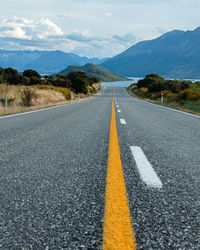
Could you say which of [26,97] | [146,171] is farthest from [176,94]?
[146,171]

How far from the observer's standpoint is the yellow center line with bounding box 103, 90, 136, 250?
1335 millimetres

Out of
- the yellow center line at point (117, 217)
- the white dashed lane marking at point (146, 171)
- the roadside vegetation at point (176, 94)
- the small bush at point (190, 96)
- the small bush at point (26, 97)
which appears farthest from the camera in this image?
the small bush at point (190, 96)

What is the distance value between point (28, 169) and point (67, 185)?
2.30 ft

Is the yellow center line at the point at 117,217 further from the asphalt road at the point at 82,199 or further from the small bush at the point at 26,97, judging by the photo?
the small bush at the point at 26,97

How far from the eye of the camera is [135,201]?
76.0 inches

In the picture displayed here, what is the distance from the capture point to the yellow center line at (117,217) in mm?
1335

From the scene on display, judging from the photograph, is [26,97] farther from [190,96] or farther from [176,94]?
[176,94]

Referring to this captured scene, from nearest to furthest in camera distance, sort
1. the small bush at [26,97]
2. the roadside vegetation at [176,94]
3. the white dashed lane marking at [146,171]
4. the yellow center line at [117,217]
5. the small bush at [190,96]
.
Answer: the yellow center line at [117,217] < the white dashed lane marking at [146,171] < the small bush at [26,97] < the roadside vegetation at [176,94] < the small bush at [190,96]

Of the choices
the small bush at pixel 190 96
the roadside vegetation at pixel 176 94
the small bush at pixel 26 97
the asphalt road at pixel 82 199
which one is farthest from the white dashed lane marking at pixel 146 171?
the small bush at pixel 190 96

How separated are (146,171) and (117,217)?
1.14 meters

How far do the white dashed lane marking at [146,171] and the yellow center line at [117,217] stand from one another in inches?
9.5

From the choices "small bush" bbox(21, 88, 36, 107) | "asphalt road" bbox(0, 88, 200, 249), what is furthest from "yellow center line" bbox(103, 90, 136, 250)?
"small bush" bbox(21, 88, 36, 107)

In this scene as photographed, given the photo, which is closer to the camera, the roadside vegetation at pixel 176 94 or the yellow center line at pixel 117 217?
the yellow center line at pixel 117 217

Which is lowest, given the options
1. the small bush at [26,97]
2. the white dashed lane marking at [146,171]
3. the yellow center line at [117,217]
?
the white dashed lane marking at [146,171]
